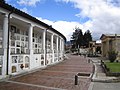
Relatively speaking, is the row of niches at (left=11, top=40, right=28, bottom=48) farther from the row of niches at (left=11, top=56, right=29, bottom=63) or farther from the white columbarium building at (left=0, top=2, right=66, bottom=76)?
the row of niches at (left=11, top=56, right=29, bottom=63)

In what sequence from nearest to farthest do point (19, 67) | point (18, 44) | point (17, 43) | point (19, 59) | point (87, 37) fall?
point (19, 59)
point (19, 67)
point (17, 43)
point (18, 44)
point (87, 37)

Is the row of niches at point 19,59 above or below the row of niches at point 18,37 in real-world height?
below

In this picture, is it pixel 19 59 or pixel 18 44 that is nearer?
pixel 19 59

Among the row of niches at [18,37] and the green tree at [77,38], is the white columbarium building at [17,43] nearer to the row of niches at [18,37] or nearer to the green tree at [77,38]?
the row of niches at [18,37]

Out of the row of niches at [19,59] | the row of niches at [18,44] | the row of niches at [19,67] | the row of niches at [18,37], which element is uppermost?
the row of niches at [18,37]

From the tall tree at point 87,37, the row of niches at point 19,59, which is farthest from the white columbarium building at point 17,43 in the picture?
the tall tree at point 87,37

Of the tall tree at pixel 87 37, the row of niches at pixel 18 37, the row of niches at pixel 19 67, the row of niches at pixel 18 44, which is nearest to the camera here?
the row of niches at pixel 19 67

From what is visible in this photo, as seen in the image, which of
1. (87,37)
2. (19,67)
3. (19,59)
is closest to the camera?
(19,59)

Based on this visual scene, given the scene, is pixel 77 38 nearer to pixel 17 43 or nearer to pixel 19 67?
pixel 17 43

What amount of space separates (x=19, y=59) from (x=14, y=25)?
3.74 m

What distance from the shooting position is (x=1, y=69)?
16703 millimetres

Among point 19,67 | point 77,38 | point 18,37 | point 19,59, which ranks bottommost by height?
point 19,67

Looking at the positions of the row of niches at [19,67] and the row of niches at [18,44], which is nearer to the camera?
the row of niches at [19,67]

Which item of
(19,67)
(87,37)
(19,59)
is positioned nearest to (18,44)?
(19,59)
